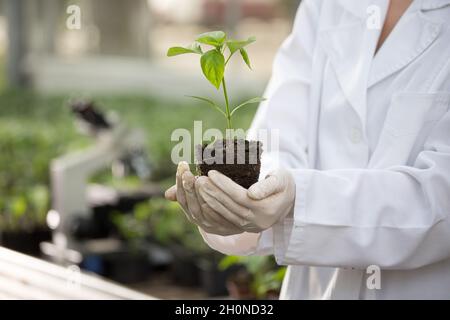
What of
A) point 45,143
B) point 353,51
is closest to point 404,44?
point 353,51

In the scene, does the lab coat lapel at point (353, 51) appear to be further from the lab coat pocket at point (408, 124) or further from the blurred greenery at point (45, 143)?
the blurred greenery at point (45, 143)

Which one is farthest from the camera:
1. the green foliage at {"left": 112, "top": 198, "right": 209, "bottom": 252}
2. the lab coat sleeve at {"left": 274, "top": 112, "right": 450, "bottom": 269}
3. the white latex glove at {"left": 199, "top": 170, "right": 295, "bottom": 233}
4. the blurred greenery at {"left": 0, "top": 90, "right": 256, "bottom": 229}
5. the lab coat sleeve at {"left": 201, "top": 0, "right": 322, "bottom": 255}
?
the blurred greenery at {"left": 0, "top": 90, "right": 256, "bottom": 229}

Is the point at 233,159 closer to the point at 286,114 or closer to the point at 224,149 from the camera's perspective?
the point at 224,149

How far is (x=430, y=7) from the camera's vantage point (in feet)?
5.67

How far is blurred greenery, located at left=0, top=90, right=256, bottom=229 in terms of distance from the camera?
486 centimetres

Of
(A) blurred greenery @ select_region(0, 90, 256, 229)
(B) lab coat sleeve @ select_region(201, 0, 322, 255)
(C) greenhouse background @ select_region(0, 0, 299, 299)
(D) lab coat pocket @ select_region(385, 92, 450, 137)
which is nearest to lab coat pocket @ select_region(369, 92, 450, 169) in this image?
(D) lab coat pocket @ select_region(385, 92, 450, 137)

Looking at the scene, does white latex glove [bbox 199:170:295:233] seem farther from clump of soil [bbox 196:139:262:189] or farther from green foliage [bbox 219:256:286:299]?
green foliage [bbox 219:256:286:299]

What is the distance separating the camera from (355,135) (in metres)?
1.72

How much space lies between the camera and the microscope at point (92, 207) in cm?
430

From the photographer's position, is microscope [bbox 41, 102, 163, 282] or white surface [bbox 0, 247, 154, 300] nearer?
white surface [bbox 0, 247, 154, 300]

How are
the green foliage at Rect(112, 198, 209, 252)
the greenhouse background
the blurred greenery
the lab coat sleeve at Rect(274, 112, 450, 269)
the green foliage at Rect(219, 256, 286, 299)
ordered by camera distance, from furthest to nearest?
the blurred greenery → the green foliage at Rect(112, 198, 209, 252) → the greenhouse background → the green foliage at Rect(219, 256, 286, 299) → the lab coat sleeve at Rect(274, 112, 450, 269)

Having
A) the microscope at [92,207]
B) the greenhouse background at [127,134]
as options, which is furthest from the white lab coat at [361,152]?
the microscope at [92,207]

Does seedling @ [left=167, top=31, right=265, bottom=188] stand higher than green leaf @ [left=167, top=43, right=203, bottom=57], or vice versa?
green leaf @ [left=167, top=43, right=203, bottom=57]

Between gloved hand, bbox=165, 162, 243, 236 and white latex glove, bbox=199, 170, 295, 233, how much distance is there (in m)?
0.02
